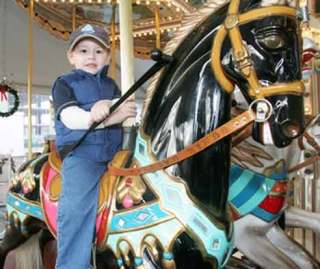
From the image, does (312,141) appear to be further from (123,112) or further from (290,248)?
(123,112)

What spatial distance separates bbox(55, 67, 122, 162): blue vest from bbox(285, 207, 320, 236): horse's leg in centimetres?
145

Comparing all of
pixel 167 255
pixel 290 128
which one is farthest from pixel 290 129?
pixel 167 255

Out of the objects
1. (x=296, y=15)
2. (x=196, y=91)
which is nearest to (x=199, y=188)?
(x=196, y=91)

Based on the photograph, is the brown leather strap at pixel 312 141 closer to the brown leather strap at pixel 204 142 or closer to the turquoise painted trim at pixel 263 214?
the turquoise painted trim at pixel 263 214

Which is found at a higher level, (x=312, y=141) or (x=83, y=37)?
(x=83, y=37)

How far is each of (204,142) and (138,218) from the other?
0.29 meters

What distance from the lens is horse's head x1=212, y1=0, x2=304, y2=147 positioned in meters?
1.08

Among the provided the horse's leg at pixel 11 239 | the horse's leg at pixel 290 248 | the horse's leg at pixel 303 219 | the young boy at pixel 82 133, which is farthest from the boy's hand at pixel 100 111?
the horse's leg at pixel 303 219

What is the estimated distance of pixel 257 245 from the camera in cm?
210

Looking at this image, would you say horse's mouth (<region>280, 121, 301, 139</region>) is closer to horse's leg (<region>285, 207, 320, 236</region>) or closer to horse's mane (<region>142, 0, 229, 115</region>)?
horse's mane (<region>142, 0, 229, 115</region>)

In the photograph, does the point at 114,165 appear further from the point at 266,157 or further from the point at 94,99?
the point at 266,157

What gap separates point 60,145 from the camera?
154cm

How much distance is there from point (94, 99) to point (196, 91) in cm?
42

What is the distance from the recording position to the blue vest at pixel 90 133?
1482mm
